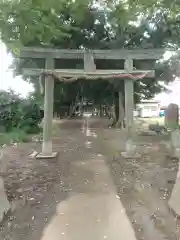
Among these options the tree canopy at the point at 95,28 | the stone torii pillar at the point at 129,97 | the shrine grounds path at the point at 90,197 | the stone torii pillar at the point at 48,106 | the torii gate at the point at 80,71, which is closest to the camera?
the shrine grounds path at the point at 90,197

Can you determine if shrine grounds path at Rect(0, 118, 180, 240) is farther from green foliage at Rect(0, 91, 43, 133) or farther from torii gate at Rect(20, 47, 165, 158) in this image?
green foliage at Rect(0, 91, 43, 133)

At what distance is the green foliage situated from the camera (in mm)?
19484

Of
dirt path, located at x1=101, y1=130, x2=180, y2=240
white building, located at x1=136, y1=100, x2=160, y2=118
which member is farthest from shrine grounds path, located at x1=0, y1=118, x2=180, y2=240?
white building, located at x1=136, y1=100, x2=160, y2=118

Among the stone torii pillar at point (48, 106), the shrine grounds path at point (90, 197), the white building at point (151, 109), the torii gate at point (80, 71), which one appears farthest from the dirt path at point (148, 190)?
the white building at point (151, 109)

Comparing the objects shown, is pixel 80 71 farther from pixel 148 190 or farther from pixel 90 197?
pixel 90 197

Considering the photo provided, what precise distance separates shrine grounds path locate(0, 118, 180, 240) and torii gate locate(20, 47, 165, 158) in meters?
1.36

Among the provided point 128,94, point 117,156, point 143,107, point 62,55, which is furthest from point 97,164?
point 143,107

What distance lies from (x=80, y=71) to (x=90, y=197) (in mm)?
5578

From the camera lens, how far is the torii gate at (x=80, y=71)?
11.2 m

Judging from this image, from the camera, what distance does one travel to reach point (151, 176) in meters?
8.59

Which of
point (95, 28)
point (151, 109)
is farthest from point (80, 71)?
point (151, 109)

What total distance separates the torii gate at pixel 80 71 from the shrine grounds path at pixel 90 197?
4.45 ft

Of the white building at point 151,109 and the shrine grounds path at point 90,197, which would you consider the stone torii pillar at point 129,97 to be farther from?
the white building at point 151,109

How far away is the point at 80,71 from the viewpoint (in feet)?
36.9
